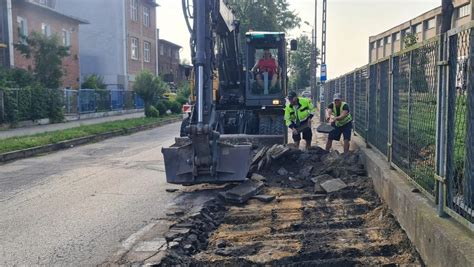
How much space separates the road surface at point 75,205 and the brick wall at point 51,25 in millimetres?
18493

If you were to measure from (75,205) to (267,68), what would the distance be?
24.3 feet

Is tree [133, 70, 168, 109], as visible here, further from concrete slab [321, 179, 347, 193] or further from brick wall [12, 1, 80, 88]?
concrete slab [321, 179, 347, 193]

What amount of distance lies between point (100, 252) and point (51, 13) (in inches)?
1246

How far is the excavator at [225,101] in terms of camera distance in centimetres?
838

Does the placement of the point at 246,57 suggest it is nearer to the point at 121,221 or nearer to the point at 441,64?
the point at 121,221

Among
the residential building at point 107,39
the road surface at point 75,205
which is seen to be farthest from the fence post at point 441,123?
the residential building at point 107,39

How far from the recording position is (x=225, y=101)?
14.4 metres

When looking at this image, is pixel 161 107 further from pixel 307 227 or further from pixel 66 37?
pixel 307 227

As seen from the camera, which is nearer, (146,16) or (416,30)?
(146,16)

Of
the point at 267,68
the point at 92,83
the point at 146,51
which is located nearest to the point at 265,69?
the point at 267,68

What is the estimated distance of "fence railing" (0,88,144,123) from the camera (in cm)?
2166

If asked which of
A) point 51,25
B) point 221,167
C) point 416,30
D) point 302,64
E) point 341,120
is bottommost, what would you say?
point 221,167

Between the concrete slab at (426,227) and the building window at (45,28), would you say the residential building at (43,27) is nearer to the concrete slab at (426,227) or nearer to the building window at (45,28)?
the building window at (45,28)

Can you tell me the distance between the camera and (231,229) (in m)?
6.45
